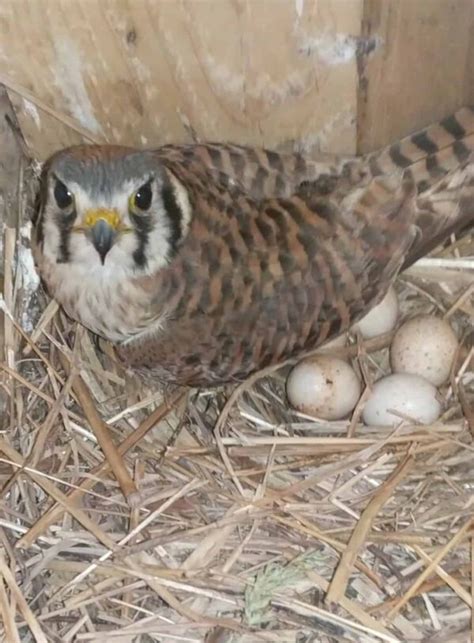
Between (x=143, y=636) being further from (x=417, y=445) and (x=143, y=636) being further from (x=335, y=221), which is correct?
(x=335, y=221)

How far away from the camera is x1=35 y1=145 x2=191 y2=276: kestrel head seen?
182 centimetres

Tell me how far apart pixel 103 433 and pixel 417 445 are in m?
0.68

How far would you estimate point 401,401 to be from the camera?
2.31m

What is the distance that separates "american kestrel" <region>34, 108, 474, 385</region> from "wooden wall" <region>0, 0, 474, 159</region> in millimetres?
100

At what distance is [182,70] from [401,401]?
2.82ft

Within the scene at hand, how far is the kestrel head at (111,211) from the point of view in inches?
A: 71.5

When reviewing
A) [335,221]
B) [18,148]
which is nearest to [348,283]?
[335,221]

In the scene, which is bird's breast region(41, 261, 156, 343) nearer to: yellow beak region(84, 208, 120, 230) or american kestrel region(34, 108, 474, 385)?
american kestrel region(34, 108, 474, 385)

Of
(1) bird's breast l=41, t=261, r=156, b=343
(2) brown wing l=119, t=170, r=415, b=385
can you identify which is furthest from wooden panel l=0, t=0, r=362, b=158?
(1) bird's breast l=41, t=261, r=156, b=343

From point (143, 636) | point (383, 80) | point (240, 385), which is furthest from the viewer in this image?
point (240, 385)

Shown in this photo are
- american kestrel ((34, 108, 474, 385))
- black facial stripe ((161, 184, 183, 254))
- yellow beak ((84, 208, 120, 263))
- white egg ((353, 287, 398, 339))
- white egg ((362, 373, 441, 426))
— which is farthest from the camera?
white egg ((353, 287, 398, 339))

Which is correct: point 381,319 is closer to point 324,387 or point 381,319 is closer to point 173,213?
point 324,387

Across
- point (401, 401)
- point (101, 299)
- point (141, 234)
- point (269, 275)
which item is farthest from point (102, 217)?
point (401, 401)

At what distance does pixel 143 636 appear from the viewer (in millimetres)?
2047
